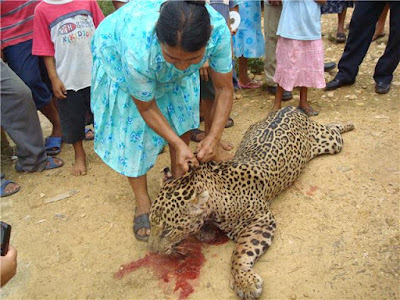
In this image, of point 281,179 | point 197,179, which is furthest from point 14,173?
point 281,179

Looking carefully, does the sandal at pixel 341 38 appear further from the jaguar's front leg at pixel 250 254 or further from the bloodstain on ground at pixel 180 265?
the bloodstain on ground at pixel 180 265

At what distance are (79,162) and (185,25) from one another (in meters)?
3.02

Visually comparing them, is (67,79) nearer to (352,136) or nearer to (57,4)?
(57,4)

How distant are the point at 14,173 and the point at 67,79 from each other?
1.60 metres

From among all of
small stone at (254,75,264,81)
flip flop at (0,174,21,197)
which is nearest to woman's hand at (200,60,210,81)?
flip flop at (0,174,21,197)

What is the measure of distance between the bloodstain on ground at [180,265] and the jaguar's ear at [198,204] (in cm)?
48

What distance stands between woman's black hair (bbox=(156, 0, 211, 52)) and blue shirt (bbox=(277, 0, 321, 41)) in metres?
2.89

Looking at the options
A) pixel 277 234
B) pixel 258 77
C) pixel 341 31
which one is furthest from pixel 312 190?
pixel 341 31

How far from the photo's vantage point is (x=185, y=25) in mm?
2170

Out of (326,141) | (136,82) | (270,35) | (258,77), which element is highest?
(136,82)

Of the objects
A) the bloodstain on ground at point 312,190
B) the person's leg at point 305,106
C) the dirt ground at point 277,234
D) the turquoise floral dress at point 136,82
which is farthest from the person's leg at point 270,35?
the turquoise floral dress at point 136,82

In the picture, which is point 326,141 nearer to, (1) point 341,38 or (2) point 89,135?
(2) point 89,135

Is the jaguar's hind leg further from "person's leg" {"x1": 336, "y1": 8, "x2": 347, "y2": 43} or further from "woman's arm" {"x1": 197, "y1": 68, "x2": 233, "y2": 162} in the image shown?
"person's leg" {"x1": 336, "y1": 8, "x2": 347, "y2": 43}

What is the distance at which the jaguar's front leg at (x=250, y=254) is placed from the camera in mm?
2857
